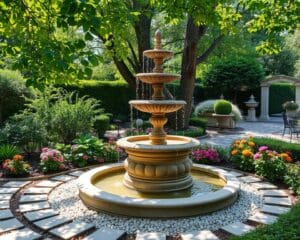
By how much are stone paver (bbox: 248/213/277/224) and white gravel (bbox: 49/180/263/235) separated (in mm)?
109

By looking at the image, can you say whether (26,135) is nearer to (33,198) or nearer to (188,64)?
(33,198)

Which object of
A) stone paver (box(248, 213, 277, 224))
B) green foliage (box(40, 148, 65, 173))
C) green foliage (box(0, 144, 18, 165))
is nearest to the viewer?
stone paver (box(248, 213, 277, 224))

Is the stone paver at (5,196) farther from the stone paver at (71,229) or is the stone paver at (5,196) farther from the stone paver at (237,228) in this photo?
the stone paver at (237,228)

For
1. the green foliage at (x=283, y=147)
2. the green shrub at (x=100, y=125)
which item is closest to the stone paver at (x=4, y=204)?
the green foliage at (x=283, y=147)

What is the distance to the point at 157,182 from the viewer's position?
5.66 meters

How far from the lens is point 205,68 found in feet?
72.2

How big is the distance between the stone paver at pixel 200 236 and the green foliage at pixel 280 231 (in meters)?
1.09

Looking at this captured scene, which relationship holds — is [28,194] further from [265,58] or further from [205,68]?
[265,58]

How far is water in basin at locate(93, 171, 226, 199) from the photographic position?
562 centimetres

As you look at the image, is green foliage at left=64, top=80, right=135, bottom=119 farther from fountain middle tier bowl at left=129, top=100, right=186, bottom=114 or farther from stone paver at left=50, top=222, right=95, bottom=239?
stone paver at left=50, top=222, right=95, bottom=239

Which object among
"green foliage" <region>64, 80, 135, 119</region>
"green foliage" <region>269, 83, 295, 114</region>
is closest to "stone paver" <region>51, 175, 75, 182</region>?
"green foliage" <region>64, 80, 135, 119</region>

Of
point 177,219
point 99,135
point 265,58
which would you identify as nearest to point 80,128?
point 99,135

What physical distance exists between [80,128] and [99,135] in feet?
5.05

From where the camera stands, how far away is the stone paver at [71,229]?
13.4 feet
